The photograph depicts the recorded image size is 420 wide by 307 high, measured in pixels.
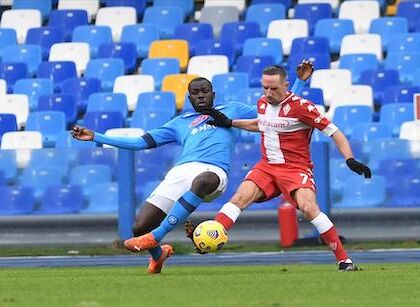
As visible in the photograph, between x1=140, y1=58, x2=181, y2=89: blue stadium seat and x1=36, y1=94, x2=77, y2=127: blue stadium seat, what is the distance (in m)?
1.85

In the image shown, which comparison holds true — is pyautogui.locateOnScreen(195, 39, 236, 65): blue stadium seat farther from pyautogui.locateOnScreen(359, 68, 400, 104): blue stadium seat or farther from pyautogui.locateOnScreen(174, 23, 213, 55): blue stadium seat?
pyautogui.locateOnScreen(359, 68, 400, 104): blue stadium seat

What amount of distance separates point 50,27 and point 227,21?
12.3ft

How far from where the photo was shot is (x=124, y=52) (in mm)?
27703

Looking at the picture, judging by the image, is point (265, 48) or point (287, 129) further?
point (265, 48)

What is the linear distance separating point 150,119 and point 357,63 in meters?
4.34

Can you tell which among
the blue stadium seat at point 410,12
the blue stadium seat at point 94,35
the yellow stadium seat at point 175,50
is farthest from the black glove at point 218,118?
the blue stadium seat at point 94,35

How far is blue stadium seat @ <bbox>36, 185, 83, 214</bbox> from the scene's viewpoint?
22203mm

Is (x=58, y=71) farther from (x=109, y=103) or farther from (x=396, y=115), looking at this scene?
(x=396, y=115)

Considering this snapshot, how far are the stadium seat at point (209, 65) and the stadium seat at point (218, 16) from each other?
219cm

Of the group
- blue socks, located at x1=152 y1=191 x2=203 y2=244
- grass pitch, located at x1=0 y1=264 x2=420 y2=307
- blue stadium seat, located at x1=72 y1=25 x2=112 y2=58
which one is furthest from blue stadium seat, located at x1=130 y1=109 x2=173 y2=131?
blue socks, located at x1=152 y1=191 x2=203 y2=244

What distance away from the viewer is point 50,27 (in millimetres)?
28891

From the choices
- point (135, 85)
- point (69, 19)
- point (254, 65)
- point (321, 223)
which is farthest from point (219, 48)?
point (321, 223)

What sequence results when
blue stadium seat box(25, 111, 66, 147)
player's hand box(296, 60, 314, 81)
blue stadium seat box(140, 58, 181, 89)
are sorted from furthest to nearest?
blue stadium seat box(140, 58, 181, 89) < blue stadium seat box(25, 111, 66, 147) < player's hand box(296, 60, 314, 81)

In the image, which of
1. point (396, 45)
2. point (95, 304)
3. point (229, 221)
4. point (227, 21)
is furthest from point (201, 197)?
point (227, 21)
